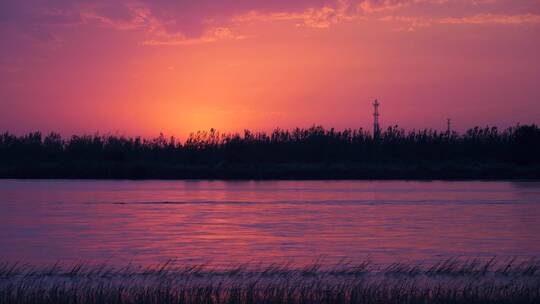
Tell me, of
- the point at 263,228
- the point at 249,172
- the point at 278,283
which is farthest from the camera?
the point at 249,172

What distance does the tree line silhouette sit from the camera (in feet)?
186

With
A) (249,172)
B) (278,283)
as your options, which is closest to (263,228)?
(278,283)

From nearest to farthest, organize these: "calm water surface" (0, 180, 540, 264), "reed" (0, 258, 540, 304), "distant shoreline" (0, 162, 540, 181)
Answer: "reed" (0, 258, 540, 304)
"calm water surface" (0, 180, 540, 264)
"distant shoreline" (0, 162, 540, 181)

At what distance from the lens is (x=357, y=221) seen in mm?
22906

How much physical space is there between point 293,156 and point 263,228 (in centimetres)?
4586

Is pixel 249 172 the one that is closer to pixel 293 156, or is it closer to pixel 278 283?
pixel 293 156

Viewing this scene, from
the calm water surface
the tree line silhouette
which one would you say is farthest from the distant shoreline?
the calm water surface

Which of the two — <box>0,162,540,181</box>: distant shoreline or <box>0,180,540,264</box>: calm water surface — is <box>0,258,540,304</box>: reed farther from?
<box>0,162,540,181</box>: distant shoreline

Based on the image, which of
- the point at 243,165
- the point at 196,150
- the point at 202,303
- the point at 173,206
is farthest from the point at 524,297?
the point at 196,150

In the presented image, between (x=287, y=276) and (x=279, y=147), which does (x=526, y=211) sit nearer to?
(x=287, y=276)

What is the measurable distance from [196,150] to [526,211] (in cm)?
4334

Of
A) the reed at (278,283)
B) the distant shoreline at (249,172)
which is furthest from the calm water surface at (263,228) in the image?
the distant shoreline at (249,172)

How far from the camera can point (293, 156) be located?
6675 centimetres

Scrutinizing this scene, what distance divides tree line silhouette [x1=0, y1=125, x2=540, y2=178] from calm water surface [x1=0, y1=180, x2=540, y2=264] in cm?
2273
